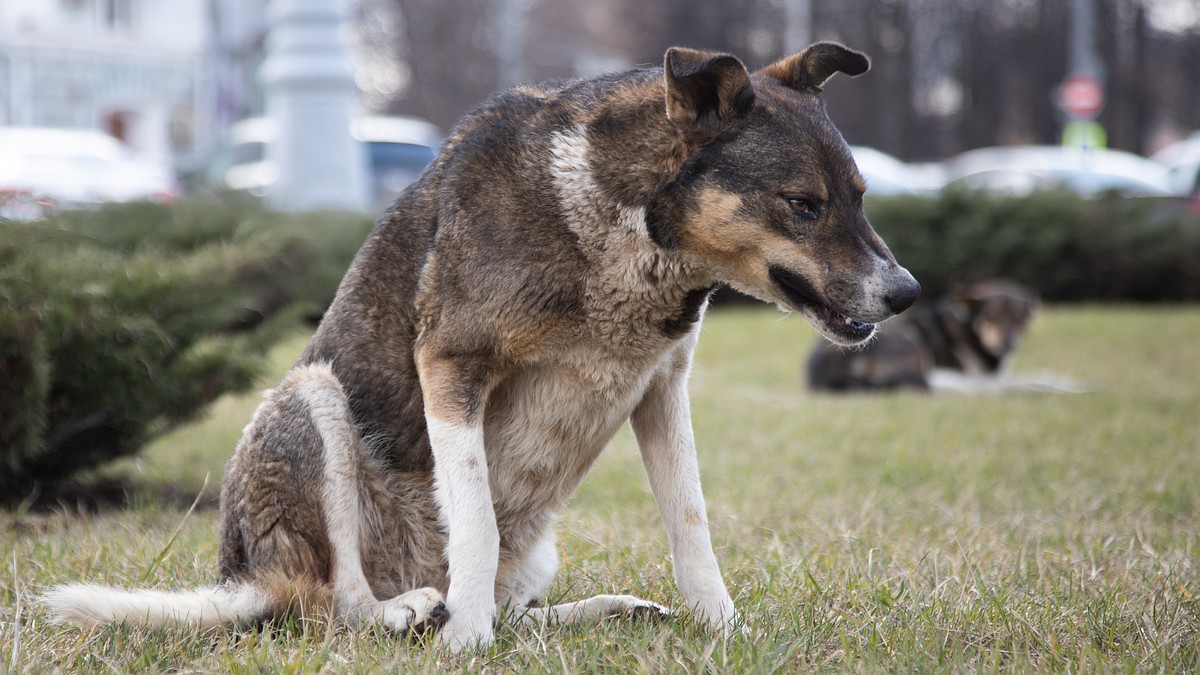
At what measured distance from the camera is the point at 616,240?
130 inches

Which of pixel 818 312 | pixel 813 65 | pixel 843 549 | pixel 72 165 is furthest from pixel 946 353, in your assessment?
pixel 72 165

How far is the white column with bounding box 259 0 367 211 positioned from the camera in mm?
11656

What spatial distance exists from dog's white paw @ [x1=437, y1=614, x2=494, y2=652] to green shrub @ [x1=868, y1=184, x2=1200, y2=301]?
1229cm

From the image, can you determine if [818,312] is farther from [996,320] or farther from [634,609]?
[996,320]

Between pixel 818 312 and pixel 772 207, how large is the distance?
1.05 feet

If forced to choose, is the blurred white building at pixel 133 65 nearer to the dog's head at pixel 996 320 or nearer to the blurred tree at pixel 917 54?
the blurred tree at pixel 917 54

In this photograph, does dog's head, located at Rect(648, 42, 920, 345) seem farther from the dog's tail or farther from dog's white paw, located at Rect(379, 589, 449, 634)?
the dog's tail

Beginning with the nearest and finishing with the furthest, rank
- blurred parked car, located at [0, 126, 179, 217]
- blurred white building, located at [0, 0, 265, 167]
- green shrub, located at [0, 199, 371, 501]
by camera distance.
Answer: green shrub, located at [0, 199, 371, 501], blurred parked car, located at [0, 126, 179, 217], blurred white building, located at [0, 0, 265, 167]

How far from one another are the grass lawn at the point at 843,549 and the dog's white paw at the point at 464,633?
0.07m

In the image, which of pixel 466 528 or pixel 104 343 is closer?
pixel 466 528

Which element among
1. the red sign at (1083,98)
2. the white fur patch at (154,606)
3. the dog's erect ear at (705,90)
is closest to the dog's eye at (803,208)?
the dog's erect ear at (705,90)

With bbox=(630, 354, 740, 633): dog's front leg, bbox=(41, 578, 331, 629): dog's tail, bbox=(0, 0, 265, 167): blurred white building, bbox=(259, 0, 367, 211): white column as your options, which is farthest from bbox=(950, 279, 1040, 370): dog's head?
bbox=(0, 0, 265, 167): blurred white building

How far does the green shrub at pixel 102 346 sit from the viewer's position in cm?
492

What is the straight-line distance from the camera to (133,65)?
124 feet
